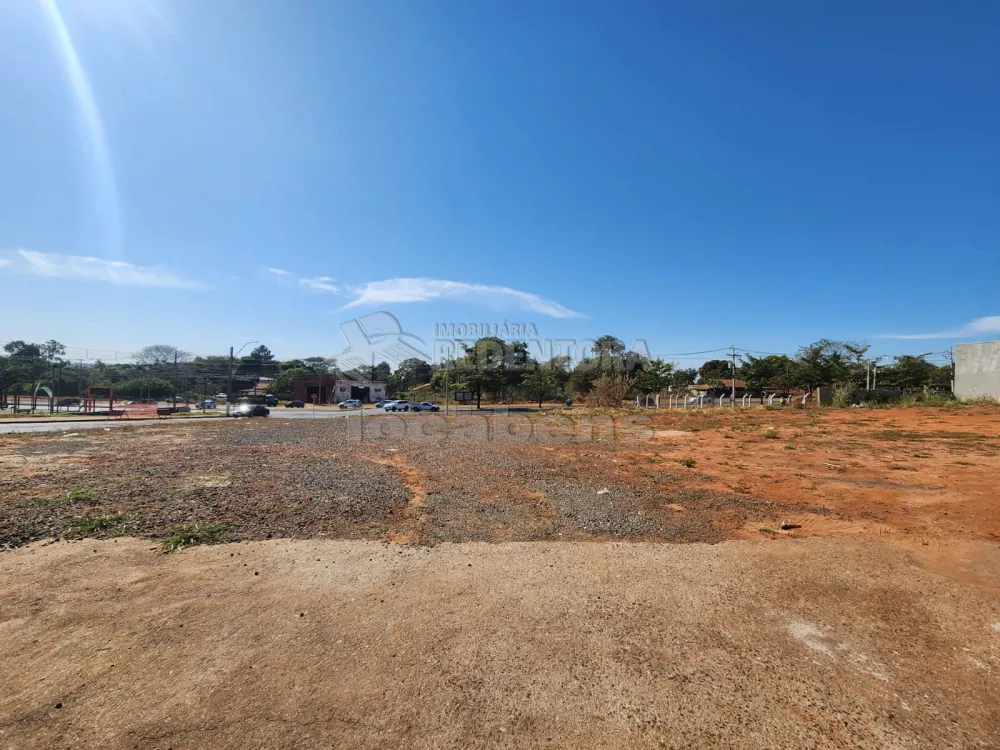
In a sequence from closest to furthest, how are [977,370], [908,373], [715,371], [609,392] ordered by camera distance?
[977,370] < [609,392] < [908,373] < [715,371]

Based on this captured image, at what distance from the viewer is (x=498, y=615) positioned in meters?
3.47

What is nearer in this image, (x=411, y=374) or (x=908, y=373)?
(x=908, y=373)

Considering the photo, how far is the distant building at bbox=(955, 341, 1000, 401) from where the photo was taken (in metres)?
25.2

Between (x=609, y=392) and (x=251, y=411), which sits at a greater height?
(x=609, y=392)

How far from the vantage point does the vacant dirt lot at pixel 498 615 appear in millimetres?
2352

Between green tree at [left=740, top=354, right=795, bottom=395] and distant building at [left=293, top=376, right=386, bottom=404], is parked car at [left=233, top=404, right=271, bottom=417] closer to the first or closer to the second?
distant building at [left=293, top=376, right=386, bottom=404]

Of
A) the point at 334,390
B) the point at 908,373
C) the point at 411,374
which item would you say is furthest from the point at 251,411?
the point at 908,373

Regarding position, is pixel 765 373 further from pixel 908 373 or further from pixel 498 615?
pixel 498 615

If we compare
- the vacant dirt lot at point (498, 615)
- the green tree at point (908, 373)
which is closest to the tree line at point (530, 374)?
the green tree at point (908, 373)

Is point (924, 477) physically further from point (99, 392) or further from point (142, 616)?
point (99, 392)

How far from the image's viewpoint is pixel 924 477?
340 inches

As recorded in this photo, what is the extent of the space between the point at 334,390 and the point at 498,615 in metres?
61.6

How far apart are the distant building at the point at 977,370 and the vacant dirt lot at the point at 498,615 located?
27.2m

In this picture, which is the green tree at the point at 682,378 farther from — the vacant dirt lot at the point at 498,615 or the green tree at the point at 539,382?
the vacant dirt lot at the point at 498,615
